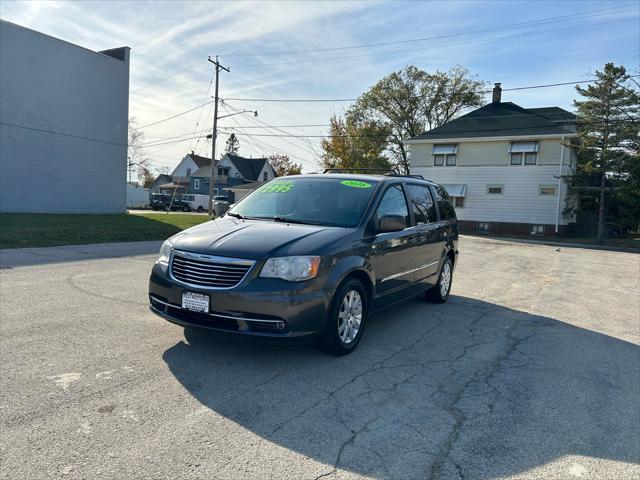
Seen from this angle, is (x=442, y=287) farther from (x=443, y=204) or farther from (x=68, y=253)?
(x=68, y=253)

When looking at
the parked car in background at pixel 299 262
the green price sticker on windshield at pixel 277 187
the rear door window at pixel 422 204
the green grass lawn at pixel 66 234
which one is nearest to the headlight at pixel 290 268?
the parked car in background at pixel 299 262

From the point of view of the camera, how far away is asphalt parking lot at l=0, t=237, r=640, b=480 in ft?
8.87

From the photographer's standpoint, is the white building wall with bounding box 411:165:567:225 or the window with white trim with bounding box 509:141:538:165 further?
the window with white trim with bounding box 509:141:538:165

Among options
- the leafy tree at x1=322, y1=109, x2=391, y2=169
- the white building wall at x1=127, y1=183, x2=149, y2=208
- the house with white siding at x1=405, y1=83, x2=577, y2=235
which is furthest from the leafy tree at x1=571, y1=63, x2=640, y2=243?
the white building wall at x1=127, y1=183, x2=149, y2=208

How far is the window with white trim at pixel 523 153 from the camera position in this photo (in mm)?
29938

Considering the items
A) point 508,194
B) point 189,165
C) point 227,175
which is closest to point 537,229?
point 508,194

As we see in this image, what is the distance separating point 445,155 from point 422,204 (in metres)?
28.3

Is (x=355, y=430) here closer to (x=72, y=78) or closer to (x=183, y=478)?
(x=183, y=478)

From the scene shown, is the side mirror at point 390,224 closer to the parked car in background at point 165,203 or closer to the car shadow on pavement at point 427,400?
the car shadow on pavement at point 427,400

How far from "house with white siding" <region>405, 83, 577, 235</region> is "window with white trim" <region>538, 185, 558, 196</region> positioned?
0.06 meters

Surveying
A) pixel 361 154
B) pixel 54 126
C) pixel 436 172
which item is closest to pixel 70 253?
pixel 54 126

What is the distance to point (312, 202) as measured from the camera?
5.26 meters

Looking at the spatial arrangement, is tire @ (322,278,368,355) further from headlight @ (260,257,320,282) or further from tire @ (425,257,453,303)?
tire @ (425,257,453,303)

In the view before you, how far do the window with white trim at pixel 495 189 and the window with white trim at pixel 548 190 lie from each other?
2.35 m
